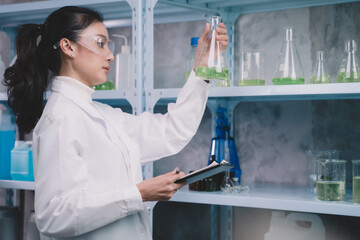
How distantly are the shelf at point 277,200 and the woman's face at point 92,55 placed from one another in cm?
62

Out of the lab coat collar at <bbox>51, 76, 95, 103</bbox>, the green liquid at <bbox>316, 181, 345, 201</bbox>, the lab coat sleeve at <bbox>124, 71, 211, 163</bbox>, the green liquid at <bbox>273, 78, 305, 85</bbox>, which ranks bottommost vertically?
the green liquid at <bbox>316, 181, 345, 201</bbox>

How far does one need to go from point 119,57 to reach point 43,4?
42 centimetres

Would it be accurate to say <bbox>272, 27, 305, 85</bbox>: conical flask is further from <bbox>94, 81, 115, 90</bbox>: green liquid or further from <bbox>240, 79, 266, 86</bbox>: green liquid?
<bbox>94, 81, 115, 90</bbox>: green liquid

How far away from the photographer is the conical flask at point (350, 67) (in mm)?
1604

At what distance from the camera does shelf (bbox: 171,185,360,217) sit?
1.49 meters

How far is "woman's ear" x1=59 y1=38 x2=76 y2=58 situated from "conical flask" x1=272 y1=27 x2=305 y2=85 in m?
0.77

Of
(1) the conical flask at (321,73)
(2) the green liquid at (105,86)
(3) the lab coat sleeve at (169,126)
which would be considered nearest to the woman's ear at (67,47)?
(3) the lab coat sleeve at (169,126)

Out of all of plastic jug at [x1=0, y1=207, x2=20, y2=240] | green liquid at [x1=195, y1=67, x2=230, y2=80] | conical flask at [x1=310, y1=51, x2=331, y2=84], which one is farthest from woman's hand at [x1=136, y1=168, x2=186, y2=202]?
plastic jug at [x1=0, y1=207, x2=20, y2=240]

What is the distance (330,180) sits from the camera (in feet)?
5.29

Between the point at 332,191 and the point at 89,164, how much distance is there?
885 millimetres

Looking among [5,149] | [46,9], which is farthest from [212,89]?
[5,149]

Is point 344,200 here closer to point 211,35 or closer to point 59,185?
point 211,35

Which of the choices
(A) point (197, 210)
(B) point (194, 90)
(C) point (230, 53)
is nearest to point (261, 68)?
(C) point (230, 53)

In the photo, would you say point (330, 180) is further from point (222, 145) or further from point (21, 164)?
point (21, 164)
